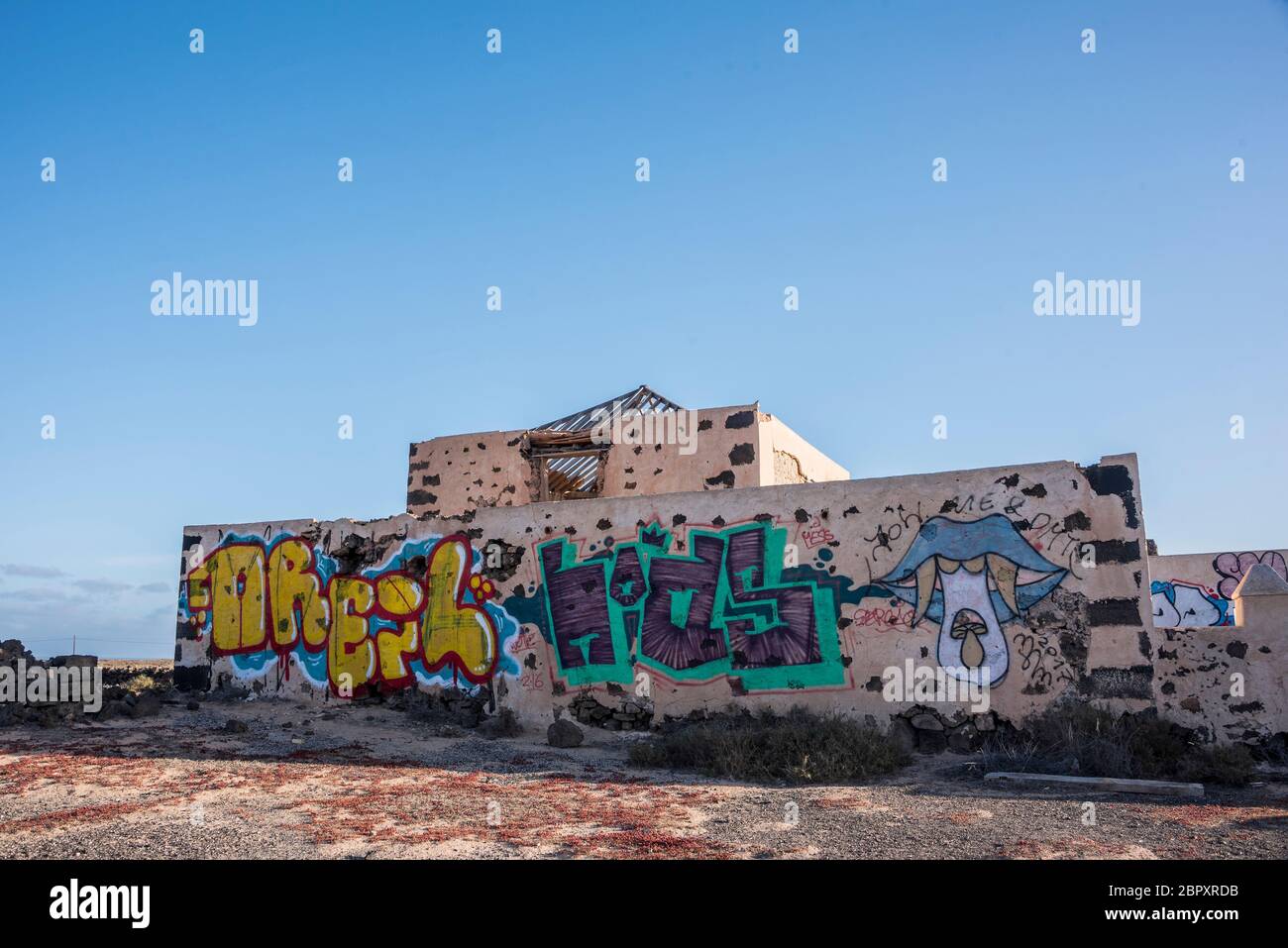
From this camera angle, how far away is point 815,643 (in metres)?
11.3

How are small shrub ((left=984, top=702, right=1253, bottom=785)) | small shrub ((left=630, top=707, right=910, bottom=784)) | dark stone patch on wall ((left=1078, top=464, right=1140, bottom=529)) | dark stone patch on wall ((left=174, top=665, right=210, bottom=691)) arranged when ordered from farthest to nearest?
dark stone patch on wall ((left=174, top=665, right=210, bottom=691)) < dark stone patch on wall ((left=1078, top=464, right=1140, bottom=529)) < small shrub ((left=630, top=707, right=910, bottom=784)) < small shrub ((left=984, top=702, right=1253, bottom=785))

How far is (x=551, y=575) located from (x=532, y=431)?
4898 millimetres

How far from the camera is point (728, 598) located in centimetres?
1182

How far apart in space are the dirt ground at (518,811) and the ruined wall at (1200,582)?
445 inches

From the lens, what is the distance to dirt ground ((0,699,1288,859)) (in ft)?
18.6

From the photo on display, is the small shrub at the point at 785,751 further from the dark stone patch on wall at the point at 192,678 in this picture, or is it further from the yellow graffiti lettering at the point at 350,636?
the dark stone patch on wall at the point at 192,678

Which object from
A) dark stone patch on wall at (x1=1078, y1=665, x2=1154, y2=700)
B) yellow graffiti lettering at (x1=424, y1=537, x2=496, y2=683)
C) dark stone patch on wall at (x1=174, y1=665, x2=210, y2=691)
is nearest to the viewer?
dark stone patch on wall at (x1=1078, y1=665, x2=1154, y2=700)

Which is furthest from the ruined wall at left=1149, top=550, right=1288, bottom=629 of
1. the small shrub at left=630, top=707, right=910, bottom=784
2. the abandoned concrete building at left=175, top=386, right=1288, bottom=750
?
the small shrub at left=630, top=707, right=910, bottom=784

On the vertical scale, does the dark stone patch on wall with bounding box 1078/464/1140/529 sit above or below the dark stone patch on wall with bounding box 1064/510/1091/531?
above

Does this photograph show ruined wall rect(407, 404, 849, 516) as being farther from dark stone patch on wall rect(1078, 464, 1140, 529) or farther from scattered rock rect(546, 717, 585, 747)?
dark stone patch on wall rect(1078, 464, 1140, 529)

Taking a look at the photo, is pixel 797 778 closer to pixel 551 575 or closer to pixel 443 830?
pixel 443 830

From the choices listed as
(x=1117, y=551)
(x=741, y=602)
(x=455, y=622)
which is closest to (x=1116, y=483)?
(x=1117, y=551)

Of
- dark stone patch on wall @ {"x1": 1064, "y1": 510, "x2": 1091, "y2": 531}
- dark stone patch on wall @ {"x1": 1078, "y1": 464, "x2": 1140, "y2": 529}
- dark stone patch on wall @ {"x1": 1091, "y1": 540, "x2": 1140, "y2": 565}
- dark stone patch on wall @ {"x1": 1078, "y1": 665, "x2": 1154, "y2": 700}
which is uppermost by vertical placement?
dark stone patch on wall @ {"x1": 1078, "y1": 464, "x2": 1140, "y2": 529}

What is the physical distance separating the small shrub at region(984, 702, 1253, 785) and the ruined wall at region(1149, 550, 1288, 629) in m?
9.45
